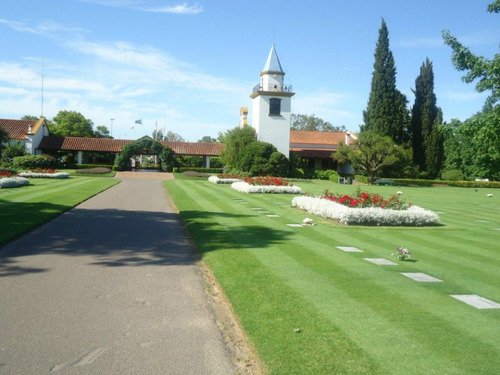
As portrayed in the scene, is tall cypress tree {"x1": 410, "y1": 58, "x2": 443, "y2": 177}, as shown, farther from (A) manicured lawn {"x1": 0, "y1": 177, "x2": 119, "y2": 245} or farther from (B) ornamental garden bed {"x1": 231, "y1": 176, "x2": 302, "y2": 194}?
(A) manicured lawn {"x1": 0, "y1": 177, "x2": 119, "y2": 245}

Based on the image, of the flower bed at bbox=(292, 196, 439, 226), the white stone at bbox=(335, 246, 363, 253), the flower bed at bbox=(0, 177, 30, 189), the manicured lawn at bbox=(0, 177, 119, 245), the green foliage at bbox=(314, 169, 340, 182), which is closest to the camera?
the white stone at bbox=(335, 246, 363, 253)

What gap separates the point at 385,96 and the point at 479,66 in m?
45.3

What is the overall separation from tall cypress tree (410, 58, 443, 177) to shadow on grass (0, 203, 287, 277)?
5211 centimetres

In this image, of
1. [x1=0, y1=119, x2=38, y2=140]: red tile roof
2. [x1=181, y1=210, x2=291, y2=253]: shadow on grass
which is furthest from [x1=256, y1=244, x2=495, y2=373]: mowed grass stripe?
[x1=0, y1=119, x2=38, y2=140]: red tile roof

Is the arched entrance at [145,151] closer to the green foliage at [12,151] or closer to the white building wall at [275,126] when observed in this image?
the green foliage at [12,151]

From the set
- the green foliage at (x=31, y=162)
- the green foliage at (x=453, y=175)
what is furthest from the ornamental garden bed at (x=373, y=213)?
the green foliage at (x=453, y=175)

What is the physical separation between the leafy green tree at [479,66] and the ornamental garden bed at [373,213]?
15.5 ft

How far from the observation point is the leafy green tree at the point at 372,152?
51.2 meters

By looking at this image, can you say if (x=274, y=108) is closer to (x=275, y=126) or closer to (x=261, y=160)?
(x=275, y=126)

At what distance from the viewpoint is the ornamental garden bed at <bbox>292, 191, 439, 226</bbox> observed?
14773 millimetres

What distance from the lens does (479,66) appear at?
15109 millimetres

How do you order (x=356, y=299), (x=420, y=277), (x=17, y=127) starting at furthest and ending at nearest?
(x=17, y=127) → (x=420, y=277) → (x=356, y=299)

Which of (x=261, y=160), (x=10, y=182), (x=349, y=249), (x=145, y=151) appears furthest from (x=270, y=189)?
(x=145, y=151)

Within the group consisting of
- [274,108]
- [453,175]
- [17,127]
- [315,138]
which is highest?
[274,108]
